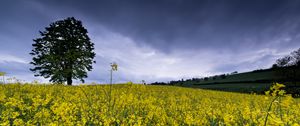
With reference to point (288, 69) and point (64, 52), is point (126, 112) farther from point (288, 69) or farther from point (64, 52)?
point (288, 69)

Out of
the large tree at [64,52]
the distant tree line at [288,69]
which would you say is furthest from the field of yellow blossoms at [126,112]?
the distant tree line at [288,69]

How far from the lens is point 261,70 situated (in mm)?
79125

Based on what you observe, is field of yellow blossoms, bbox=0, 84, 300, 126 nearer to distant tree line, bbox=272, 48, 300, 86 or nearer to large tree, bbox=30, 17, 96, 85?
large tree, bbox=30, 17, 96, 85

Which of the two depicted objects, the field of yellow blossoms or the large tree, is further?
the large tree

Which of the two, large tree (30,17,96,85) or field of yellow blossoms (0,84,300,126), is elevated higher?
large tree (30,17,96,85)

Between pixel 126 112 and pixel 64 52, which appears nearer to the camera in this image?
pixel 126 112

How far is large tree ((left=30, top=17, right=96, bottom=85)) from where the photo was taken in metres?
38.6

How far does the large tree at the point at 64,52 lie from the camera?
3862cm

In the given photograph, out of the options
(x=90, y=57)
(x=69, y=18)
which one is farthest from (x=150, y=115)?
(x=69, y=18)

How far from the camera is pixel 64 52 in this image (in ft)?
132

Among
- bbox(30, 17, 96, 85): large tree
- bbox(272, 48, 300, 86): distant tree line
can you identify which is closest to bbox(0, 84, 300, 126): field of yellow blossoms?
bbox(30, 17, 96, 85): large tree

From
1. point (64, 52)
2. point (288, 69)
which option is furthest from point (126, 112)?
point (288, 69)

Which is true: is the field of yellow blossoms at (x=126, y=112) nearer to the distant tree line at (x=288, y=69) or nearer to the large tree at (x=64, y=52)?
the large tree at (x=64, y=52)

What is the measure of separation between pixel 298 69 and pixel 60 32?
54.2 meters
